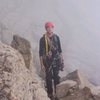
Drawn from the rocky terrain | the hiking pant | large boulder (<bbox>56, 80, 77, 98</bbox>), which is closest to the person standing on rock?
the hiking pant

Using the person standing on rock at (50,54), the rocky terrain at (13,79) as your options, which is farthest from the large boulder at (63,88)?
the rocky terrain at (13,79)

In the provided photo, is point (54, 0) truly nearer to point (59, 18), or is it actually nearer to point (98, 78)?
point (59, 18)

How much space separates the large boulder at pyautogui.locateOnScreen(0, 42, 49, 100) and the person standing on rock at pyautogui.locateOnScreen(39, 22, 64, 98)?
2175 mm

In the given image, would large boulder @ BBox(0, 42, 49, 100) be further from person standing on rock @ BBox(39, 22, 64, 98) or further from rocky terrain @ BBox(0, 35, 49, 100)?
person standing on rock @ BBox(39, 22, 64, 98)

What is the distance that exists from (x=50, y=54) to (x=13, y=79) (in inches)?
99.5

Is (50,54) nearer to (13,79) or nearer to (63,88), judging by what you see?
(63,88)

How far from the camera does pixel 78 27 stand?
48.7 ft

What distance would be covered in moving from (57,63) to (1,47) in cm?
254

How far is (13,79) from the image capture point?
1752mm

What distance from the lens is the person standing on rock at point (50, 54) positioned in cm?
418

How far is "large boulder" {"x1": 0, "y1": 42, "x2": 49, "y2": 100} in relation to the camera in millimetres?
1680

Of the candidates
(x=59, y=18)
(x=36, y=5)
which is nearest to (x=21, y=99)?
(x=59, y=18)

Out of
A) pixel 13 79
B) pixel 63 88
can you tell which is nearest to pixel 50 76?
pixel 63 88

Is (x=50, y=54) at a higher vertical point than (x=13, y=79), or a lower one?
higher
